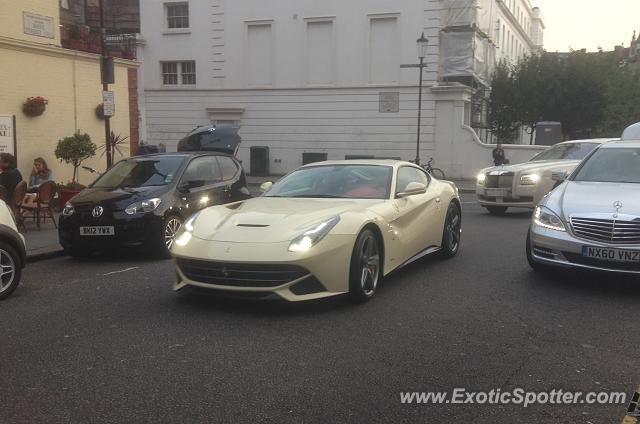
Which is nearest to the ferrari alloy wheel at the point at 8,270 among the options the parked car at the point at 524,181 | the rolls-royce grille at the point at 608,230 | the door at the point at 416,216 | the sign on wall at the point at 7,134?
the door at the point at 416,216

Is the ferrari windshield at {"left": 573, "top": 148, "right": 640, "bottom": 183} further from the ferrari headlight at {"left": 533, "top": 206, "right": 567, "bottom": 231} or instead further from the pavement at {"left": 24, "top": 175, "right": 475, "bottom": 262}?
the pavement at {"left": 24, "top": 175, "right": 475, "bottom": 262}

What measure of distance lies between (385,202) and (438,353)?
2213mm

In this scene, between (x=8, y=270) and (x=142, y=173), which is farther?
(x=142, y=173)

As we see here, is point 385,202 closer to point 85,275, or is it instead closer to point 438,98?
point 85,275

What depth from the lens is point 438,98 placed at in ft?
87.6

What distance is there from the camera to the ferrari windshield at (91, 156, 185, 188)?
8812mm

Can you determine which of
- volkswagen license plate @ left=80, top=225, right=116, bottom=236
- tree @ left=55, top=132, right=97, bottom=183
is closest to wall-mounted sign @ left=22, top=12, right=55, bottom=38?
tree @ left=55, top=132, right=97, bottom=183

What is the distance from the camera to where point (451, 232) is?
311 inches

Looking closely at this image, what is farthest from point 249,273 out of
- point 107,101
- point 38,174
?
point 38,174

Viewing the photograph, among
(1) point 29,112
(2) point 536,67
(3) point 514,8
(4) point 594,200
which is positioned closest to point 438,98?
(2) point 536,67

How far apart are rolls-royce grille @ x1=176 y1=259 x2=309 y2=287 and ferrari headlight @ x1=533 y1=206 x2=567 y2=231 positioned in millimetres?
2743

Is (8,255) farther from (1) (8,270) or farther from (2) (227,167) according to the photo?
(2) (227,167)

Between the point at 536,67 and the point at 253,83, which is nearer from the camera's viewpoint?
the point at 253,83

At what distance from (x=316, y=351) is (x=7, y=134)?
10.3 meters
